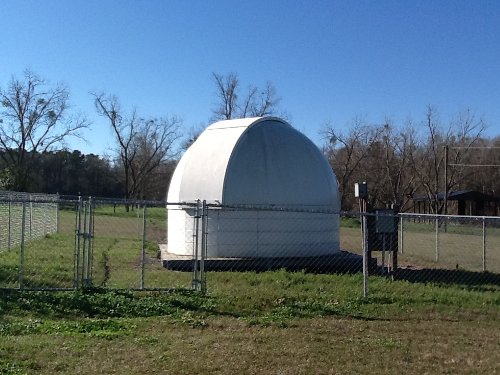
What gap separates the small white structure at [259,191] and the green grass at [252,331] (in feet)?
14.1

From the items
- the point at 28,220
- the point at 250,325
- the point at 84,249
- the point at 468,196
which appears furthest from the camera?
the point at 468,196

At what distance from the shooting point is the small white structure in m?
16.5

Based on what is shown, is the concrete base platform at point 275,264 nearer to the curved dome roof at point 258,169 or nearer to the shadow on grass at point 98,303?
the curved dome roof at point 258,169

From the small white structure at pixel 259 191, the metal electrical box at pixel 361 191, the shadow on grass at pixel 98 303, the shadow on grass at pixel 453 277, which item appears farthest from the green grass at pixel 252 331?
the small white structure at pixel 259 191

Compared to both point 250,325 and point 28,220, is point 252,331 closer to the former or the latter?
point 250,325

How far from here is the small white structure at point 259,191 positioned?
1652 cm

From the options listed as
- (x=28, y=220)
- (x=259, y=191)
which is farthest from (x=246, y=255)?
(x=28, y=220)

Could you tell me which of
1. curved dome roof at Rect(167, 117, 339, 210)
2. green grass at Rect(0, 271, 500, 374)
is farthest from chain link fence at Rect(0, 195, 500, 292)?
green grass at Rect(0, 271, 500, 374)

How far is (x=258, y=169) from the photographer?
16875 millimetres

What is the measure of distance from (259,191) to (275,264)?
2.07 m

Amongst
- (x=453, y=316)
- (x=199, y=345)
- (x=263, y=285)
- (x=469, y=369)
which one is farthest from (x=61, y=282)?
(x=469, y=369)

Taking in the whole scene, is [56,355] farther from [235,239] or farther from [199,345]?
[235,239]

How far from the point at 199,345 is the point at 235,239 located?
917 cm

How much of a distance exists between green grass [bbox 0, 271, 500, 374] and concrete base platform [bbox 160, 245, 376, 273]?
319 cm
